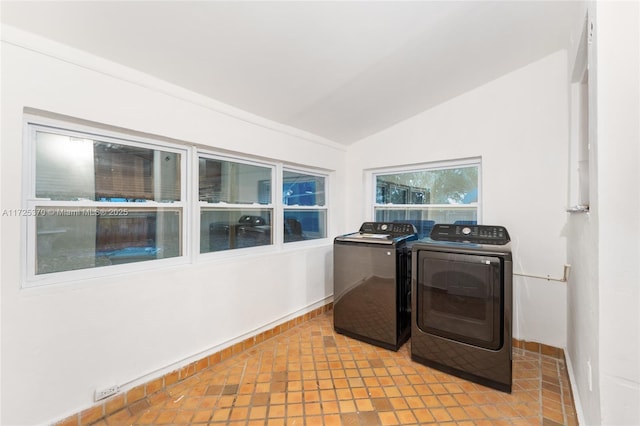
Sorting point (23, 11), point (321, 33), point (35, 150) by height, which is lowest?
point (35, 150)

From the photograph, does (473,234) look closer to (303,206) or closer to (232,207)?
(303,206)

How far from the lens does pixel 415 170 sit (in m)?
3.26

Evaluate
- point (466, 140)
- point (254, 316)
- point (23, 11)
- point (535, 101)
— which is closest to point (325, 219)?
point (254, 316)

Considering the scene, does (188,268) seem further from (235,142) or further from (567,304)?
(567,304)

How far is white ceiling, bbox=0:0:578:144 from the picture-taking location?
1.41 m

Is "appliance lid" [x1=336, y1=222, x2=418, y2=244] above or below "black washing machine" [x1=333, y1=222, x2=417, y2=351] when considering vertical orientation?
above

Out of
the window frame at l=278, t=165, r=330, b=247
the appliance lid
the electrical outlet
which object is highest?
the window frame at l=278, t=165, r=330, b=247

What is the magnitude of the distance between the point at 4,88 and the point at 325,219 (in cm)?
294

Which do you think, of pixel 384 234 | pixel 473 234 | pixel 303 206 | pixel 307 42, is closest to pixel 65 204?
pixel 307 42

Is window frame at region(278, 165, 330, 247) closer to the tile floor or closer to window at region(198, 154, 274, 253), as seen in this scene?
window at region(198, 154, 274, 253)

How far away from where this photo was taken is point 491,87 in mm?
2564

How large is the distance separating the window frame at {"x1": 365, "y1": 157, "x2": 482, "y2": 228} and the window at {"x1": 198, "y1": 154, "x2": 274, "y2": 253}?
1416 mm

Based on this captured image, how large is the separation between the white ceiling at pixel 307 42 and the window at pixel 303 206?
0.94m

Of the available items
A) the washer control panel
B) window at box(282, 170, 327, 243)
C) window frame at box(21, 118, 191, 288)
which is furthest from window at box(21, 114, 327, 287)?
the washer control panel
